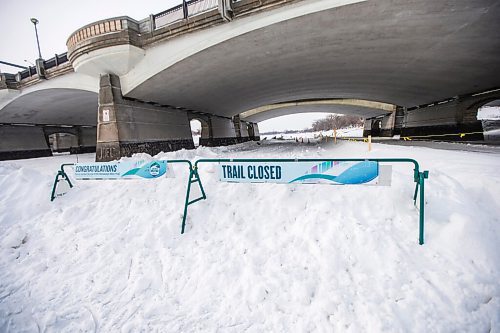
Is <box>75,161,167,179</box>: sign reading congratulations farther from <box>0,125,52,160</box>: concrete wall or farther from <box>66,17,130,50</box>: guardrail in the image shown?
<box>0,125,52,160</box>: concrete wall

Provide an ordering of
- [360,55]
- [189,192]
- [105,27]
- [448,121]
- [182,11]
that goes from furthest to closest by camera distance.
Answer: [448,121], [360,55], [105,27], [182,11], [189,192]

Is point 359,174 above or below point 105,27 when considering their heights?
below

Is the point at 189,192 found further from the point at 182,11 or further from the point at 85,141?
the point at 85,141

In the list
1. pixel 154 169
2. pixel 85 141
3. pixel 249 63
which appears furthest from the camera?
pixel 85 141

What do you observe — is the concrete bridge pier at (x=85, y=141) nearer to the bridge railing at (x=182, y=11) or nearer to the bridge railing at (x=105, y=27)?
the bridge railing at (x=105, y=27)

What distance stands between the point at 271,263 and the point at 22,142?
30.0 meters

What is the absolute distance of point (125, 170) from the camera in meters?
5.58

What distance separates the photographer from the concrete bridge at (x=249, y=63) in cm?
926

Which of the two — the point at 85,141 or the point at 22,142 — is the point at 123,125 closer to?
the point at 22,142

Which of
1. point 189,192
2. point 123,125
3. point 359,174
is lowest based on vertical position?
point 189,192

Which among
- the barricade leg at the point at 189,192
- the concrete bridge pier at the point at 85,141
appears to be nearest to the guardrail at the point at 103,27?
the barricade leg at the point at 189,192

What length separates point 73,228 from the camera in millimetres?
4691

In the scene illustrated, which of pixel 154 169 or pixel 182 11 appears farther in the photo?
pixel 182 11

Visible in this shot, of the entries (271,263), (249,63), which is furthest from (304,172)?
(249,63)
